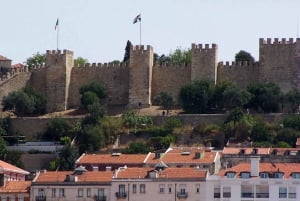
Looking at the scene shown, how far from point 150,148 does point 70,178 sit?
53.0 feet

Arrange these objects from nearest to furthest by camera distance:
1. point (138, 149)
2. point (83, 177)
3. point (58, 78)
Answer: point (83, 177)
point (138, 149)
point (58, 78)

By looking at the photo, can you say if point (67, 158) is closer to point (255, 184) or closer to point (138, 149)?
point (138, 149)

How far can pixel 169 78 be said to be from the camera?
95500 millimetres

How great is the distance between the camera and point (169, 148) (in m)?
81.9

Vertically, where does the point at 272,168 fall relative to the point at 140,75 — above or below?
below

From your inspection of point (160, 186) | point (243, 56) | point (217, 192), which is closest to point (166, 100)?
point (243, 56)

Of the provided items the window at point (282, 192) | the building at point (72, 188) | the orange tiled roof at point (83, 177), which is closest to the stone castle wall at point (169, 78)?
the orange tiled roof at point (83, 177)

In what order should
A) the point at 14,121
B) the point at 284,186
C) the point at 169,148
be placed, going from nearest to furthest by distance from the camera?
1. the point at 284,186
2. the point at 169,148
3. the point at 14,121

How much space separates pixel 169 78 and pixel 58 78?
6.34 metres

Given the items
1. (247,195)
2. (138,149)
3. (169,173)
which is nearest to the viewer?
(247,195)

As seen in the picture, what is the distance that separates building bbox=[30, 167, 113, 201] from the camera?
68.2 metres

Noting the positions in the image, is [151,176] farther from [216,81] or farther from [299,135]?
[216,81]

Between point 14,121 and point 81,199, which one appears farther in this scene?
point 14,121

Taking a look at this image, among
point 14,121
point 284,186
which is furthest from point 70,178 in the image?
point 14,121
